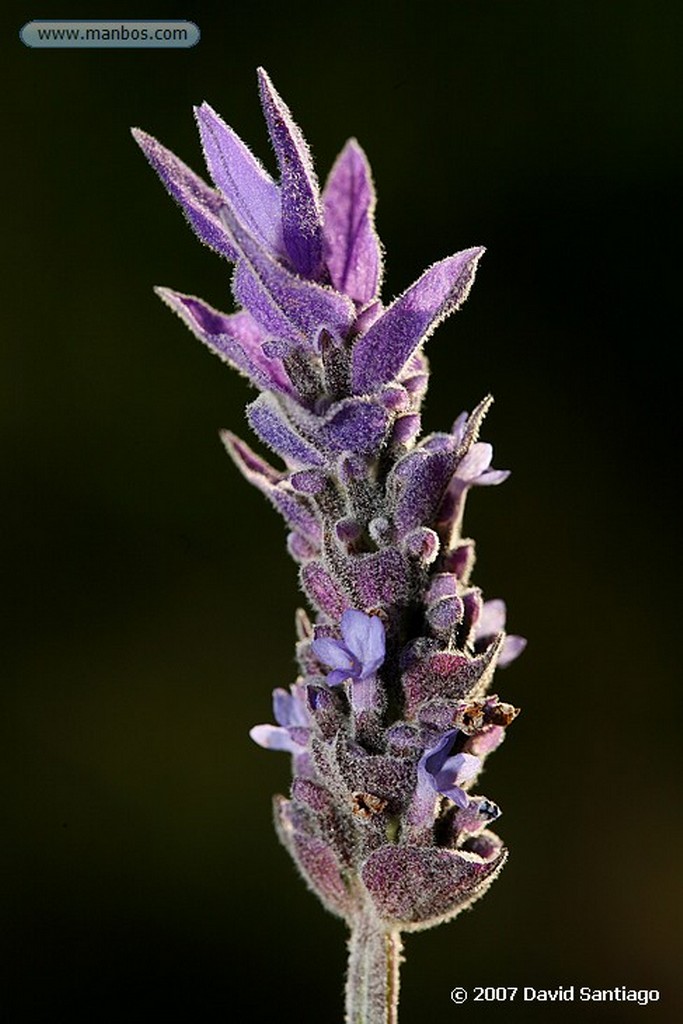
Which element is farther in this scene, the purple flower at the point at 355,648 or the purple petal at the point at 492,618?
the purple petal at the point at 492,618

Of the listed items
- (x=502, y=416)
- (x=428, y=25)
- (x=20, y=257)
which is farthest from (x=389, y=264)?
(x=20, y=257)

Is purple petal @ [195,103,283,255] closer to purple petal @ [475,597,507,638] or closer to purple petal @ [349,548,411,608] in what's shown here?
purple petal @ [349,548,411,608]

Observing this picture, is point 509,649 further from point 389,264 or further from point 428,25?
point 389,264

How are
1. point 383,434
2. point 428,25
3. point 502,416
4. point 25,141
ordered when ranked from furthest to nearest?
point 502,416 → point 25,141 → point 428,25 → point 383,434

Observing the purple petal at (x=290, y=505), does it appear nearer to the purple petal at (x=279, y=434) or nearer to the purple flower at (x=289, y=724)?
the purple petal at (x=279, y=434)

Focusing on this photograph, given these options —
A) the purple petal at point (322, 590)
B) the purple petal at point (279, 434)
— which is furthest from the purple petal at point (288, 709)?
the purple petal at point (279, 434)

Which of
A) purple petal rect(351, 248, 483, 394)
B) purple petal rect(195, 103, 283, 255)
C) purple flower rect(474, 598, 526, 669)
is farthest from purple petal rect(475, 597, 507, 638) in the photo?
purple petal rect(195, 103, 283, 255)
